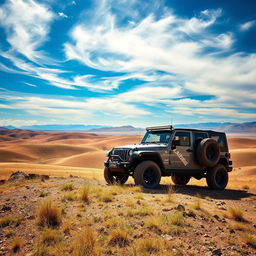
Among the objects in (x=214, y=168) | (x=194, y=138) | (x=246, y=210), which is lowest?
(x=246, y=210)

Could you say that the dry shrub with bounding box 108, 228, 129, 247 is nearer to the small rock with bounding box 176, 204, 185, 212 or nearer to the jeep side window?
the small rock with bounding box 176, 204, 185, 212

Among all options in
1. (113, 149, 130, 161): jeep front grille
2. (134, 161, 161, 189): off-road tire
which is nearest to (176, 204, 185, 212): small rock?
(134, 161, 161, 189): off-road tire

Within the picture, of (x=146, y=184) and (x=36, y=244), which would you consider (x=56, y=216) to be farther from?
(x=146, y=184)

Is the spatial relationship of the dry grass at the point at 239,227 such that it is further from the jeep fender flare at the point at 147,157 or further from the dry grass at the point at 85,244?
the jeep fender flare at the point at 147,157

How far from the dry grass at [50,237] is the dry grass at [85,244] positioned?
40 cm

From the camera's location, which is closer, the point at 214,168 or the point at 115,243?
the point at 115,243

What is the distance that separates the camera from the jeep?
1029cm

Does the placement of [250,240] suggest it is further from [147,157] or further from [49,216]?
[147,157]

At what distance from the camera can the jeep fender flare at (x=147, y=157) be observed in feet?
33.1

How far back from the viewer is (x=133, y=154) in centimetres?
1012

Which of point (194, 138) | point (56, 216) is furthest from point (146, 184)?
point (56, 216)

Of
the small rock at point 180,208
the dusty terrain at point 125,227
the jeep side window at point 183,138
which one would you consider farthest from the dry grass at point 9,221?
the jeep side window at point 183,138

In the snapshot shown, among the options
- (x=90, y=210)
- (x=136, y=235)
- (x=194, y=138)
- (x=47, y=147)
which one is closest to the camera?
(x=136, y=235)

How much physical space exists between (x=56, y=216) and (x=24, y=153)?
7026 cm
